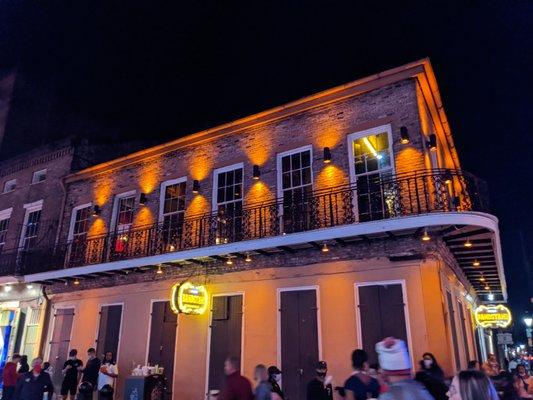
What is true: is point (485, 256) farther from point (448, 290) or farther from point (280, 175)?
point (280, 175)

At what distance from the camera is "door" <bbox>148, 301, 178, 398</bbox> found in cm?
1234

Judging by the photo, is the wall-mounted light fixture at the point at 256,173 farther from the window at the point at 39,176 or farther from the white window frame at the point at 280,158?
the window at the point at 39,176

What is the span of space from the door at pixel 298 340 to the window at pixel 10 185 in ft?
52.7

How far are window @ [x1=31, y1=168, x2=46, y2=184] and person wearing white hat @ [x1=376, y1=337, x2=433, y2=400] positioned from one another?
19.5 metres

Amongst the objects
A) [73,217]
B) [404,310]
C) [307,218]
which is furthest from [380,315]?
[73,217]

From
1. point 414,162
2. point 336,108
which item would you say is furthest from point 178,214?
point 414,162

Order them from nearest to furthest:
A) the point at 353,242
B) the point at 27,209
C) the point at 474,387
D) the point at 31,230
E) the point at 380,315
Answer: the point at 474,387 → the point at 380,315 → the point at 353,242 → the point at 31,230 → the point at 27,209

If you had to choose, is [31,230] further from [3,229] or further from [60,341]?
[60,341]

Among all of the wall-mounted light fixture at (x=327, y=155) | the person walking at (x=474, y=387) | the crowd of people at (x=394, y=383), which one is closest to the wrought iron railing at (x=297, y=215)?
the wall-mounted light fixture at (x=327, y=155)

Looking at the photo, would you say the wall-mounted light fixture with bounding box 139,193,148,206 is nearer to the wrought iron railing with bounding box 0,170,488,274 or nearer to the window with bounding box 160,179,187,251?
the window with bounding box 160,179,187,251

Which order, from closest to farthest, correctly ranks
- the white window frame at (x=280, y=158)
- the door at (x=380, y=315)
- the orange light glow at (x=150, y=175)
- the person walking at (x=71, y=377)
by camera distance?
the door at (x=380, y=315), the person walking at (x=71, y=377), the white window frame at (x=280, y=158), the orange light glow at (x=150, y=175)

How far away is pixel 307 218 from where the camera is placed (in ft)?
37.5

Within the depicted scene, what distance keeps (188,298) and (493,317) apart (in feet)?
44.0

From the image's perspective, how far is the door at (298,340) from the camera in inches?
406
